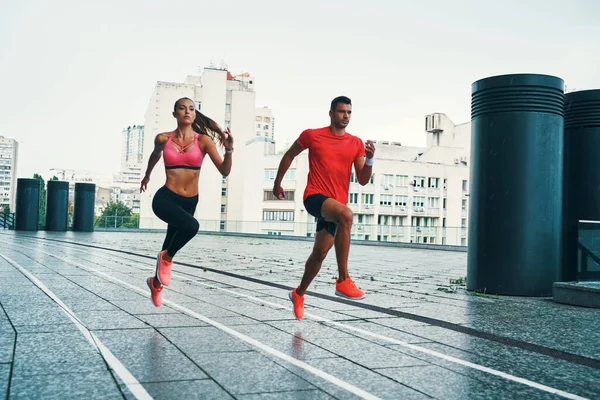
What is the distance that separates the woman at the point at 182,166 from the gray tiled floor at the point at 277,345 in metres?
0.79

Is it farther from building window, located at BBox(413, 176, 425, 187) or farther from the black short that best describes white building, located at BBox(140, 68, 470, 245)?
the black short

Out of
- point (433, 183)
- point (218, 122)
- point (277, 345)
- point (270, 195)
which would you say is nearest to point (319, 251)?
point (277, 345)

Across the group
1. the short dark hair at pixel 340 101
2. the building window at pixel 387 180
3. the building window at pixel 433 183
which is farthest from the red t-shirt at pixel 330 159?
the building window at pixel 433 183

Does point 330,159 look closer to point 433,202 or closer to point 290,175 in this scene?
point 290,175

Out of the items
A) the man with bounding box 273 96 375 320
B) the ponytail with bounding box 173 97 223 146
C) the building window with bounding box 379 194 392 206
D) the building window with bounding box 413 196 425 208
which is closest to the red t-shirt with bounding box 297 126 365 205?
the man with bounding box 273 96 375 320

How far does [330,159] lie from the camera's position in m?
5.30

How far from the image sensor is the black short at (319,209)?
525 centimetres

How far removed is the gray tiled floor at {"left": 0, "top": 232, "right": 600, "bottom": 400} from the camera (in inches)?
143

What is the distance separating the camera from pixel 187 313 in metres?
6.22

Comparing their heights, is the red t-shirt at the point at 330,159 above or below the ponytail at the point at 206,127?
below

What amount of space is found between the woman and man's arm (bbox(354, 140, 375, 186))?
110 cm

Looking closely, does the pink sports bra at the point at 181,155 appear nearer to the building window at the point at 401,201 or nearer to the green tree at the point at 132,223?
the green tree at the point at 132,223

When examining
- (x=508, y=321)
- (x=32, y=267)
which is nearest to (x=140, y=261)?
(x=32, y=267)

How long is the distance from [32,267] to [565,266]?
8743 millimetres
